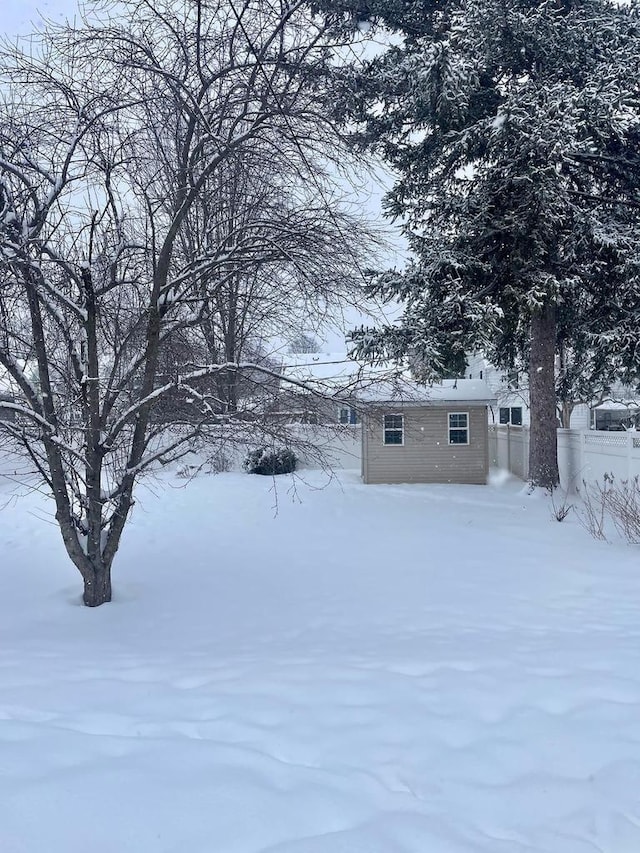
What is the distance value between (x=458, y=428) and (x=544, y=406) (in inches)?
139

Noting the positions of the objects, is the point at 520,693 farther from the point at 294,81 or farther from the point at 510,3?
the point at 510,3

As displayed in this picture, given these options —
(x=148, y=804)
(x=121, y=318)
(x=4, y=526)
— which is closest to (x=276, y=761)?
(x=148, y=804)

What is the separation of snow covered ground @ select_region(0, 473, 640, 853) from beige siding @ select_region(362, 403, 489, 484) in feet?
28.0

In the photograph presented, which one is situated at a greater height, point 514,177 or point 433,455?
point 514,177

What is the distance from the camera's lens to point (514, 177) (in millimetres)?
10383

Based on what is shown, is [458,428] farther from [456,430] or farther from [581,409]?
[581,409]

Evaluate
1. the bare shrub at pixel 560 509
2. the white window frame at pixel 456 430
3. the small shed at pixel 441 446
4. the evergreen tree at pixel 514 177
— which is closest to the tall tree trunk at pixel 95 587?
the evergreen tree at pixel 514 177

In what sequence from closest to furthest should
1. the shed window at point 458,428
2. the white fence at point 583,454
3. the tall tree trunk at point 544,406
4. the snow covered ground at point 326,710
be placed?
the snow covered ground at point 326,710
the white fence at point 583,454
the tall tree trunk at point 544,406
the shed window at point 458,428

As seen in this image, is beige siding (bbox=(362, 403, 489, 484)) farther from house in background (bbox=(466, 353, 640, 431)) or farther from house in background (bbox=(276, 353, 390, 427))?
house in background (bbox=(276, 353, 390, 427))

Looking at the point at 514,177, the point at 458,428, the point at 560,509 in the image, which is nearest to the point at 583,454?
the point at 560,509

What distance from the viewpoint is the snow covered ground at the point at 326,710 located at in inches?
83.0

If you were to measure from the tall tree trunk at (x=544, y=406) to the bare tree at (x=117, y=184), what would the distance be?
852cm

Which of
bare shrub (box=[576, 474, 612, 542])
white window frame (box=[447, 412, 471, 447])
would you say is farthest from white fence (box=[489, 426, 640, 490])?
white window frame (box=[447, 412, 471, 447])

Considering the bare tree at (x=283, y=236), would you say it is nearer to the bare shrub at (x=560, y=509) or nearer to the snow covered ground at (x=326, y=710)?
the snow covered ground at (x=326, y=710)
